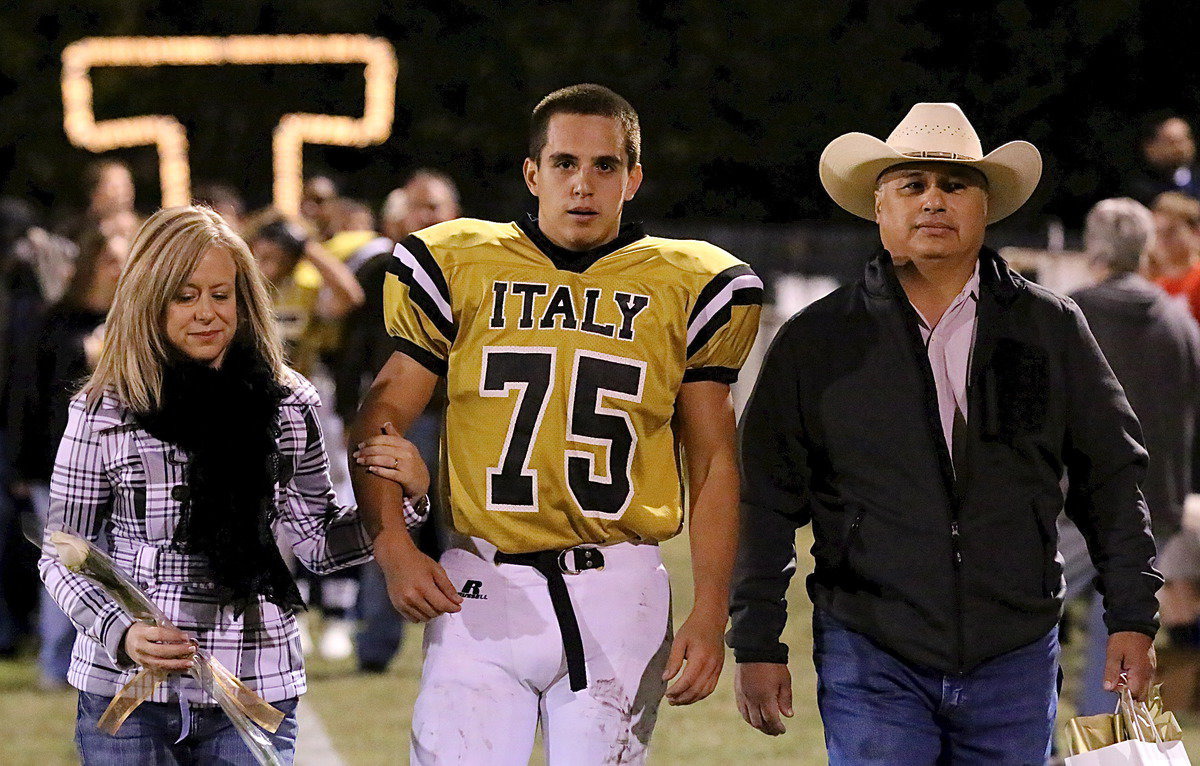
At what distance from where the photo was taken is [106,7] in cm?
3294

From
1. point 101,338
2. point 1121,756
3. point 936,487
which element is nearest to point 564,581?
point 936,487

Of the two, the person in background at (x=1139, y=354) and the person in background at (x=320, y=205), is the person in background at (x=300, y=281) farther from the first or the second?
the person in background at (x=1139, y=354)

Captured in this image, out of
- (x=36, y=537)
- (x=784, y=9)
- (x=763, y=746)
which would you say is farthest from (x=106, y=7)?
(x=36, y=537)

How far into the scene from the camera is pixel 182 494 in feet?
13.7

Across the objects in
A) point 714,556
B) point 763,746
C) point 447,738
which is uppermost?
point 714,556

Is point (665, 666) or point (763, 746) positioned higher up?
point (665, 666)

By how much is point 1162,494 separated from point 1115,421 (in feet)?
10.4

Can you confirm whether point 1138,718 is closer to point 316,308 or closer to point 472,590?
point 472,590

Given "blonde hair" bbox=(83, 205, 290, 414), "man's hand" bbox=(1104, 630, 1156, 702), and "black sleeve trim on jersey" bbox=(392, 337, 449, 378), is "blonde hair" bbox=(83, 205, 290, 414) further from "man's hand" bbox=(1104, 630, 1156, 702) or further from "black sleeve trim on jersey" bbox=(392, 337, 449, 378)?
"man's hand" bbox=(1104, 630, 1156, 702)

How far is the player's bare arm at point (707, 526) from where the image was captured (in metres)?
4.11

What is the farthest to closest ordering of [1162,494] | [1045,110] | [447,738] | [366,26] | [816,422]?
1. [366,26]
2. [1045,110]
3. [1162,494]
4. [816,422]
5. [447,738]

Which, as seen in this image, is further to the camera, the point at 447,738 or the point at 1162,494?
the point at 1162,494

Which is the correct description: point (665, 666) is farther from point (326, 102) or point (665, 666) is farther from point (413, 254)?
point (326, 102)

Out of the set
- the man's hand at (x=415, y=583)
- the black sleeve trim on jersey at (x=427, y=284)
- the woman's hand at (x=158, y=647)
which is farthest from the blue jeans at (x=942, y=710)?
the woman's hand at (x=158, y=647)
